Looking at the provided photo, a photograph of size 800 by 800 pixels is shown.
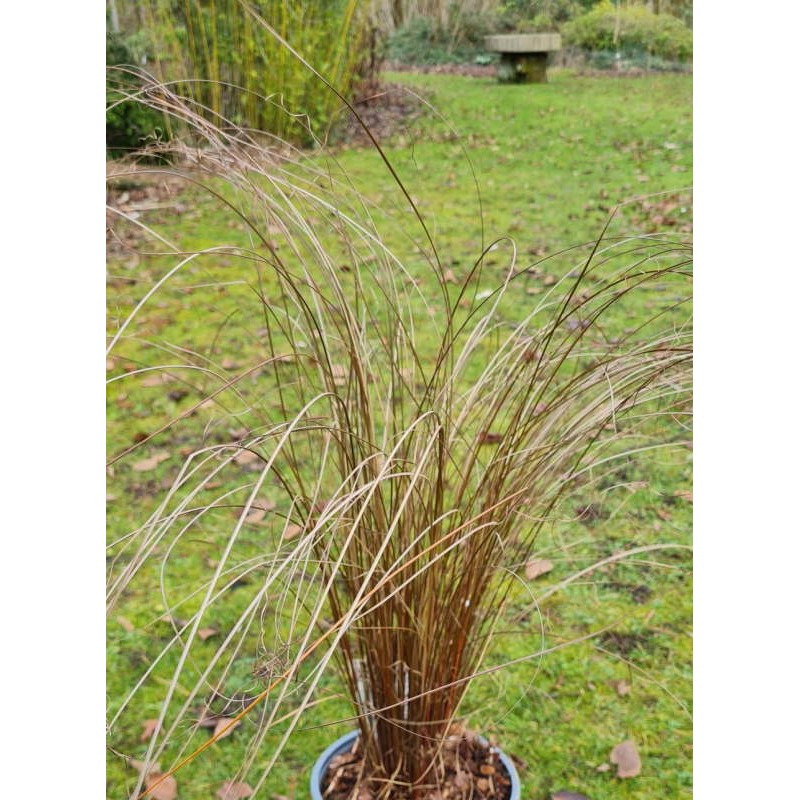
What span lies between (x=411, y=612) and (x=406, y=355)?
1.15 ft

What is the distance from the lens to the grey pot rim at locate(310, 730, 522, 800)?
44.9 inches

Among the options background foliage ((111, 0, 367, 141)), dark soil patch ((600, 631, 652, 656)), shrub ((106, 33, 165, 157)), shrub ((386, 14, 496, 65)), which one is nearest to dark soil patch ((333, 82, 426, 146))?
background foliage ((111, 0, 367, 141))

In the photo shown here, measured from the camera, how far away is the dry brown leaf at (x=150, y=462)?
2.41m

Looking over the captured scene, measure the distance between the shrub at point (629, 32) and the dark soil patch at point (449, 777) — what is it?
17.0 ft

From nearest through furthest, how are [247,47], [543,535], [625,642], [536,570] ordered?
[625,642] < [536,570] < [543,535] < [247,47]

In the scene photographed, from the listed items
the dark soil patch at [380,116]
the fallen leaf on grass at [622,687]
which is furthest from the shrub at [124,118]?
the fallen leaf on grass at [622,687]

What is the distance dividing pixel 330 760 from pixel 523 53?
5.17 metres

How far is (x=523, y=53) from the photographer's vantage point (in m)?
5.54

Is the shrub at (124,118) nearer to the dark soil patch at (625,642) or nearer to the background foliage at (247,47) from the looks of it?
the background foliage at (247,47)

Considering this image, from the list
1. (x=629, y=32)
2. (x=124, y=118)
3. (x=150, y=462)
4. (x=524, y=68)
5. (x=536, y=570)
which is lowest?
(x=536, y=570)

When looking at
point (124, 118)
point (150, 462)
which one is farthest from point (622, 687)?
point (124, 118)

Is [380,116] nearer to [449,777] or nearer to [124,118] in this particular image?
[124,118]

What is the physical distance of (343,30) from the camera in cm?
473

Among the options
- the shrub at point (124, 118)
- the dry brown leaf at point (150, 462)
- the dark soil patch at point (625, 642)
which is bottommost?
the dark soil patch at point (625, 642)
